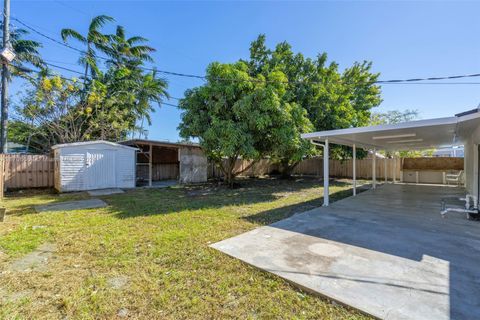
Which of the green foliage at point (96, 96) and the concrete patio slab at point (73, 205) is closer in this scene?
the concrete patio slab at point (73, 205)

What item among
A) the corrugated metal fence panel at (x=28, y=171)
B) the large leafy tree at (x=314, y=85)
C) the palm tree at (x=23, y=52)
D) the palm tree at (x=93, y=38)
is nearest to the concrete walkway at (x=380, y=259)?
the large leafy tree at (x=314, y=85)

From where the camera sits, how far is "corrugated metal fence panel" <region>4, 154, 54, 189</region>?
1000 centimetres

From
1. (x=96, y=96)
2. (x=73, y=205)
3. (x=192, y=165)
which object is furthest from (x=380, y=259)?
(x=96, y=96)

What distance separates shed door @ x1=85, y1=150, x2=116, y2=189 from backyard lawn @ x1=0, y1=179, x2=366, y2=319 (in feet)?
16.0

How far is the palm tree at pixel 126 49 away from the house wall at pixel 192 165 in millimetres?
9717

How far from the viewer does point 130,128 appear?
1847cm

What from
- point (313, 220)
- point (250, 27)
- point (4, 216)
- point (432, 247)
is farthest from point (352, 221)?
point (250, 27)

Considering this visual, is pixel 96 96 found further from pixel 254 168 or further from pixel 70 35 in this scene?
pixel 254 168

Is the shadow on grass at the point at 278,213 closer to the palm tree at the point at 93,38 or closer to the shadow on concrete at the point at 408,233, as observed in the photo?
the shadow on concrete at the point at 408,233

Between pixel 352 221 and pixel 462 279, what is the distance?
2.69 m

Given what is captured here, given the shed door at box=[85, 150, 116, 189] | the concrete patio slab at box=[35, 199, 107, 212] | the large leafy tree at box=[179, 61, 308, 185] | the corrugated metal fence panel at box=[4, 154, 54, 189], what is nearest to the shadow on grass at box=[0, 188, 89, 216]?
the concrete patio slab at box=[35, 199, 107, 212]

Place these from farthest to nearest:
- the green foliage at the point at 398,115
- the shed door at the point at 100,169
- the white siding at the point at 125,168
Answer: the green foliage at the point at 398,115, the white siding at the point at 125,168, the shed door at the point at 100,169

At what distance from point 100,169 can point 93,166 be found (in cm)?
32

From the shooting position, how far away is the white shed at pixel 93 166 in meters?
9.78
